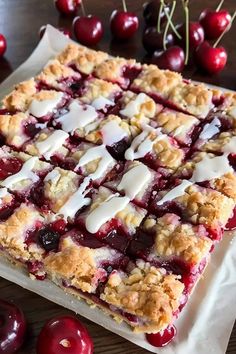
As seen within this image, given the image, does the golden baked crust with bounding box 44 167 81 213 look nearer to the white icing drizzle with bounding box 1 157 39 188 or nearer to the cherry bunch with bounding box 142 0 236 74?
the white icing drizzle with bounding box 1 157 39 188

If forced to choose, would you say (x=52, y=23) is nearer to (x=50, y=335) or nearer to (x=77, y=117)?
(x=77, y=117)

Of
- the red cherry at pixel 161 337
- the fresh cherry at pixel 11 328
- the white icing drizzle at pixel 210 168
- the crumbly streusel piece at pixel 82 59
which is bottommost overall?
the red cherry at pixel 161 337

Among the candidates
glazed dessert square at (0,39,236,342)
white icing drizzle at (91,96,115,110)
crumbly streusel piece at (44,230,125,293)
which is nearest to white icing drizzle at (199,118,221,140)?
glazed dessert square at (0,39,236,342)

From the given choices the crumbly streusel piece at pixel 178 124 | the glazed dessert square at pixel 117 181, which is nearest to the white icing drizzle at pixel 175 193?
the glazed dessert square at pixel 117 181

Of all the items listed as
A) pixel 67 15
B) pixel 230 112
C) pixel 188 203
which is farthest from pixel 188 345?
pixel 67 15

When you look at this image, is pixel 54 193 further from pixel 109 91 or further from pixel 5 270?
pixel 109 91

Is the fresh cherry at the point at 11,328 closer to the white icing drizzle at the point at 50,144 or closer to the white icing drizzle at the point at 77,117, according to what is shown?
the white icing drizzle at the point at 50,144

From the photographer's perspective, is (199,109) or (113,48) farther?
(113,48)
